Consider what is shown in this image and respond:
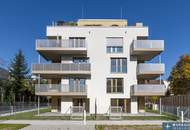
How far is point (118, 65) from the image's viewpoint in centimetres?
4219

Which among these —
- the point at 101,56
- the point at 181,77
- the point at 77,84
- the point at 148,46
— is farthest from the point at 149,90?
the point at 181,77

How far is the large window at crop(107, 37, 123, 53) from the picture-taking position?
42.2 metres

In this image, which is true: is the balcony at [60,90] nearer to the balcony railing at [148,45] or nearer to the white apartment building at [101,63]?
the white apartment building at [101,63]

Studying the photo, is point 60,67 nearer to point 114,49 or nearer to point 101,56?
point 101,56

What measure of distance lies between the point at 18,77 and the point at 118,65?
44016mm

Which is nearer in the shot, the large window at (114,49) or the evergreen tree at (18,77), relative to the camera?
the large window at (114,49)

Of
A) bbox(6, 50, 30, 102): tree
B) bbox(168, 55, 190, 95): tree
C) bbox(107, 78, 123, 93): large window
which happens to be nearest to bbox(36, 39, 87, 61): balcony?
bbox(107, 78, 123, 93): large window

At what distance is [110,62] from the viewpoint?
42.1m

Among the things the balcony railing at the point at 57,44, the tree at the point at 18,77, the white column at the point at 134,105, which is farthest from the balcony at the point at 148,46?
the tree at the point at 18,77

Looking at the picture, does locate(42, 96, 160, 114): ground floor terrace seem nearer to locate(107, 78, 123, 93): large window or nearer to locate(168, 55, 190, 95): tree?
locate(107, 78, 123, 93): large window

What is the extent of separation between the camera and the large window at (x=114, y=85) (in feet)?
137

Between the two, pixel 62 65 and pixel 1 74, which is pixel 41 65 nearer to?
pixel 62 65

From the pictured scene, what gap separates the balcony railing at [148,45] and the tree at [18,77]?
138 feet

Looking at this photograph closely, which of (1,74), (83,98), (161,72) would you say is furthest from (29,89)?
(161,72)
